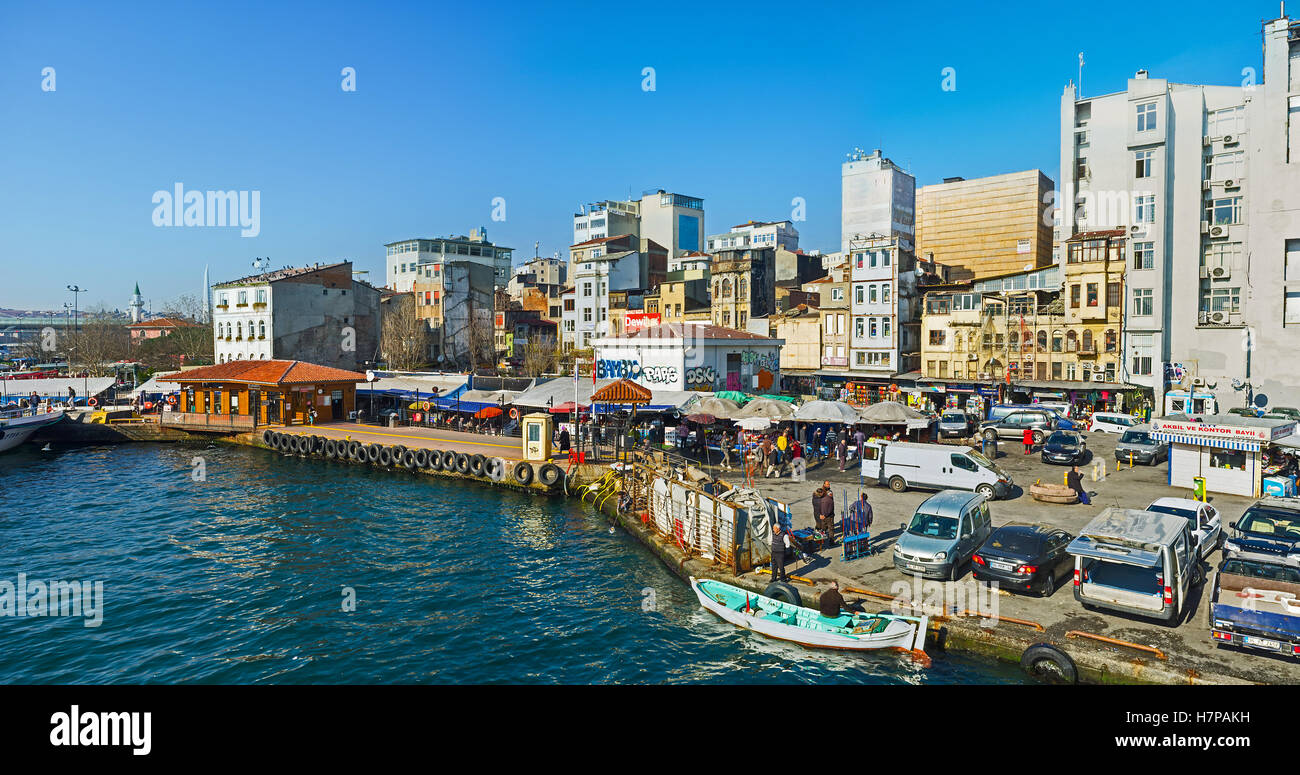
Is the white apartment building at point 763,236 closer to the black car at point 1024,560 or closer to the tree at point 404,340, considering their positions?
the tree at point 404,340

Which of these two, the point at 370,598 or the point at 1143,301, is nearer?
the point at 370,598

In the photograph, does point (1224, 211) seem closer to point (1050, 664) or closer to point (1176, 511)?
point (1176, 511)

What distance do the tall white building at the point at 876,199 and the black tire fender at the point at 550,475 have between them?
6357 centimetres

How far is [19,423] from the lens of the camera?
165ft

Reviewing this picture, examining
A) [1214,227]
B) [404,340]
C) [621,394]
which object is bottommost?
[621,394]

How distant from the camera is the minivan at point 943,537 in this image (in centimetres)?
1780

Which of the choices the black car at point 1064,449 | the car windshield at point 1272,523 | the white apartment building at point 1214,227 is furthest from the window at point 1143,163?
the car windshield at point 1272,523

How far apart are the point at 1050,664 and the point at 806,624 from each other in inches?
184

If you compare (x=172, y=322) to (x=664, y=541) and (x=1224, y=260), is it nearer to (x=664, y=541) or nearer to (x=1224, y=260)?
(x=664, y=541)

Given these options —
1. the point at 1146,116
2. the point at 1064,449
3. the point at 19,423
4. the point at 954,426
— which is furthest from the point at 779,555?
the point at 19,423

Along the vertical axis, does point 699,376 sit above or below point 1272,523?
above

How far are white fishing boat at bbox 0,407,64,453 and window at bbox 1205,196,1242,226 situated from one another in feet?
269
